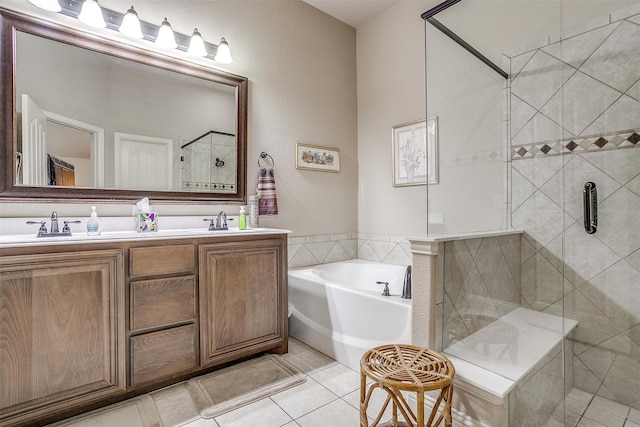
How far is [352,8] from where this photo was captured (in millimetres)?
3041

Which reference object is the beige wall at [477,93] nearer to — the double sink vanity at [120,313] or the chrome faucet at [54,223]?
the double sink vanity at [120,313]

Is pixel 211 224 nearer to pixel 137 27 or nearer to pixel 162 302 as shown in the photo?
pixel 162 302

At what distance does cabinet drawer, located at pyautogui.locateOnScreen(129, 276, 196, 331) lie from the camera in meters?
1.65

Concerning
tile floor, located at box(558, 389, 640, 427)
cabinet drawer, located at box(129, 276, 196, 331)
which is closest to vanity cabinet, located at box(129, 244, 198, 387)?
cabinet drawer, located at box(129, 276, 196, 331)

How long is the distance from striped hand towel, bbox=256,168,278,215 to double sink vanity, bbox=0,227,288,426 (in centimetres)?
47

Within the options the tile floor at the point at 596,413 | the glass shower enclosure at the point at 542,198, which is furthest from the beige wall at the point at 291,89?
the tile floor at the point at 596,413

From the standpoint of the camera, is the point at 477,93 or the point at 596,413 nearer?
the point at 596,413

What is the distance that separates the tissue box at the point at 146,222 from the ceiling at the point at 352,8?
239 cm

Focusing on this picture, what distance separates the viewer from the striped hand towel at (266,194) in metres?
2.58

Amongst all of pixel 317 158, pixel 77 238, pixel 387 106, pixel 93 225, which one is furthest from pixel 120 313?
pixel 387 106

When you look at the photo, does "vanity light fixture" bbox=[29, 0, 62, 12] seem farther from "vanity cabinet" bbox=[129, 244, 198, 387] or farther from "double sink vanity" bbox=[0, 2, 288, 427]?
"vanity cabinet" bbox=[129, 244, 198, 387]

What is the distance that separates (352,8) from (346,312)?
2789mm

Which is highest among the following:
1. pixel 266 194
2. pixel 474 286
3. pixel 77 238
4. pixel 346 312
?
pixel 266 194

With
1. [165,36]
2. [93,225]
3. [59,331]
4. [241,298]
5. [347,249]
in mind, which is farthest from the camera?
[347,249]
